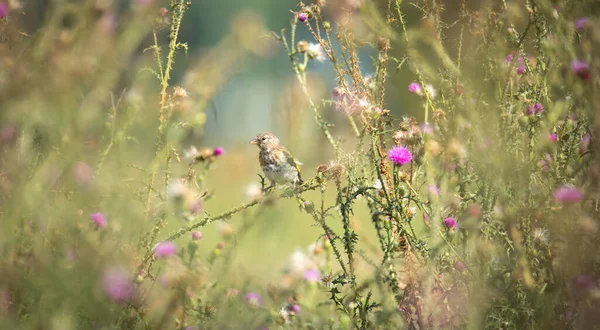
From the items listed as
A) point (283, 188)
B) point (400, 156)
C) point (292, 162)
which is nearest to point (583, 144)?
point (400, 156)

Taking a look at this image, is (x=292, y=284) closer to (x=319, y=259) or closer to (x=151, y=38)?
(x=319, y=259)

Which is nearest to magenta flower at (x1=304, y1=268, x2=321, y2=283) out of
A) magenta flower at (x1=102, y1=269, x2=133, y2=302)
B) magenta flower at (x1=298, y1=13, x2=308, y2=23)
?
magenta flower at (x1=298, y1=13, x2=308, y2=23)

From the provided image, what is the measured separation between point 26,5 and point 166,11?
0.34 metres

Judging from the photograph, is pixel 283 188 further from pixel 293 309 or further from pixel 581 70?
pixel 581 70

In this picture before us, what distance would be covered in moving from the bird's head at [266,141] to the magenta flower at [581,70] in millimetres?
1515

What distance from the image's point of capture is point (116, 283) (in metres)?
1.06

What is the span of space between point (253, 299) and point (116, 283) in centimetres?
80

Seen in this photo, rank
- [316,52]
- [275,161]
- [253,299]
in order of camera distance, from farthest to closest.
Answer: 1. [275,161]
2. [316,52]
3. [253,299]

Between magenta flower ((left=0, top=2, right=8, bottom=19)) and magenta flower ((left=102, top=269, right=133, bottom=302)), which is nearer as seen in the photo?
magenta flower ((left=102, top=269, right=133, bottom=302))

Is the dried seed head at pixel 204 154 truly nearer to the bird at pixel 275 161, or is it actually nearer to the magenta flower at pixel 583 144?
the bird at pixel 275 161

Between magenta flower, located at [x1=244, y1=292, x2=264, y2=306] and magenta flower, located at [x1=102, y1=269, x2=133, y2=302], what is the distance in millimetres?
625

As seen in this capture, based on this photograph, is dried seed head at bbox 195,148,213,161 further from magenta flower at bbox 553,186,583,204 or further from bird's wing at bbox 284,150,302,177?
magenta flower at bbox 553,186,583,204

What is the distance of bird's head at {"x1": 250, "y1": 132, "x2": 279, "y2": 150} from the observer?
2664mm

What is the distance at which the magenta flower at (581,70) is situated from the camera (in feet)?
4.05
